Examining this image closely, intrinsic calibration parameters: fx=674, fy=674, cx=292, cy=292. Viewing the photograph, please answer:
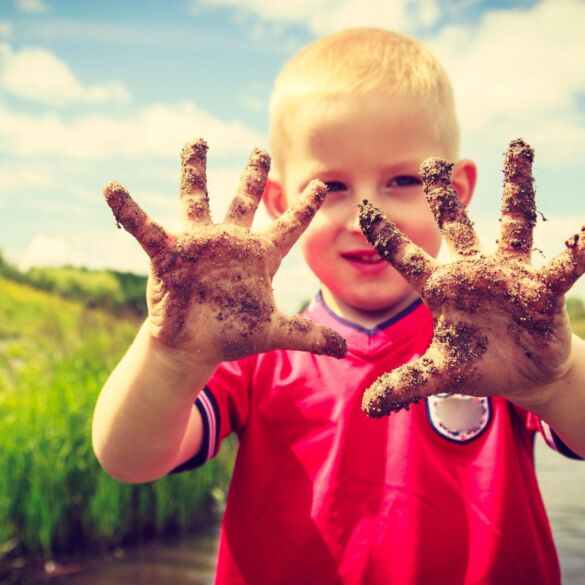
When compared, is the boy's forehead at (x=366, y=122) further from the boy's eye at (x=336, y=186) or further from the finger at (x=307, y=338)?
the finger at (x=307, y=338)

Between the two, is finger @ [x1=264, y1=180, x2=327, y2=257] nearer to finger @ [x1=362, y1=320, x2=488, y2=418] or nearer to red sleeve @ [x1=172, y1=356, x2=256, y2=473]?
finger @ [x1=362, y1=320, x2=488, y2=418]

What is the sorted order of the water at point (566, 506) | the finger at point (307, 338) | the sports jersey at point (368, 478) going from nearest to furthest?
1. the finger at point (307, 338)
2. the sports jersey at point (368, 478)
3. the water at point (566, 506)

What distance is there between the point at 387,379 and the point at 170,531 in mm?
4445

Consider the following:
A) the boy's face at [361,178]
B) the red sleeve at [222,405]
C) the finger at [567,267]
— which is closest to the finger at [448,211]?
the finger at [567,267]

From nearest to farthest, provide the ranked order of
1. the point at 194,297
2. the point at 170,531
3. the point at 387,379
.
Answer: the point at 387,379 < the point at 194,297 < the point at 170,531

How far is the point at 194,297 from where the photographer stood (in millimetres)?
1342

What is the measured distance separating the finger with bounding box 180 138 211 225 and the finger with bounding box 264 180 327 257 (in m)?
0.14

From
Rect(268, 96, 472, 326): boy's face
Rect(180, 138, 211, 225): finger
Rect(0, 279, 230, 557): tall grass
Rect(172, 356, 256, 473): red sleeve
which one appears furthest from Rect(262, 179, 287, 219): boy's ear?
Rect(0, 279, 230, 557): tall grass

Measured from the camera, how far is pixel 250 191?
1.48 metres

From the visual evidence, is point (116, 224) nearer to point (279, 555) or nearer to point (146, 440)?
point (146, 440)

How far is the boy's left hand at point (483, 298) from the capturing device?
121 centimetres

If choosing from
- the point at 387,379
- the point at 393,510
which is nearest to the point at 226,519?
the point at 393,510

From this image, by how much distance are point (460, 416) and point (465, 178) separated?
0.82m

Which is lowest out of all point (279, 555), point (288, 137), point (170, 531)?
point (170, 531)
